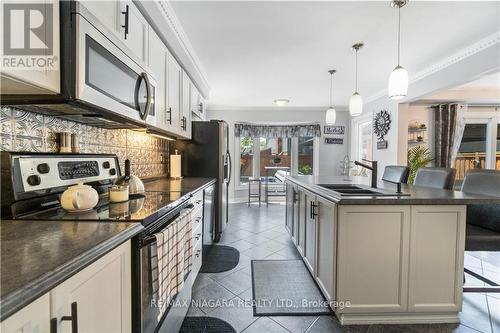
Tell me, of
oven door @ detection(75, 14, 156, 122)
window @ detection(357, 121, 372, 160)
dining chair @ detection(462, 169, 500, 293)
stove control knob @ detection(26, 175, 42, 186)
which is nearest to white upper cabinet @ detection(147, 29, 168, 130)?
oven door @ detection(75, 14, 156, 122)

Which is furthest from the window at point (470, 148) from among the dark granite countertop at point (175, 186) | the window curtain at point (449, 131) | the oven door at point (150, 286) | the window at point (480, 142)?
the oven door at point (150, 286)

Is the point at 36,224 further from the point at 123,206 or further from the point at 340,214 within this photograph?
the point at 340,214

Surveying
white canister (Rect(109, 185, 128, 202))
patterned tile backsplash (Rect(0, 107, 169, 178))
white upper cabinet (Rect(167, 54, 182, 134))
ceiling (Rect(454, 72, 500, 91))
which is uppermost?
ceiling (Rect(454, 72, 500, 91))

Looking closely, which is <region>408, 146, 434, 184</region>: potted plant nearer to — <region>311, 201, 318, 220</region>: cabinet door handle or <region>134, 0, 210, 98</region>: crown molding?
<region>311, 201, 318, 220</region>: cabinet door handle

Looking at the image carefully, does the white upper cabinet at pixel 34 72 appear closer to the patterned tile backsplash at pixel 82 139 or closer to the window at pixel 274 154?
the patterned tile backsplash at pixel 82 139

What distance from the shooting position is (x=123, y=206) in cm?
129

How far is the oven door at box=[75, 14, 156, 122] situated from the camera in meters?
1.09

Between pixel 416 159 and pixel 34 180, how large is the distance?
512 cm

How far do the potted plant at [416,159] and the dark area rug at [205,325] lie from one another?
13.3 feet

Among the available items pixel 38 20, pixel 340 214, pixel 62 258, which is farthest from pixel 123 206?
pixel 340 214

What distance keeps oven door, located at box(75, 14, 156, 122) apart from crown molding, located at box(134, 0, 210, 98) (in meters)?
0.61

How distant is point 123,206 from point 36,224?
38cm

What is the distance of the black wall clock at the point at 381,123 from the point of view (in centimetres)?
465
